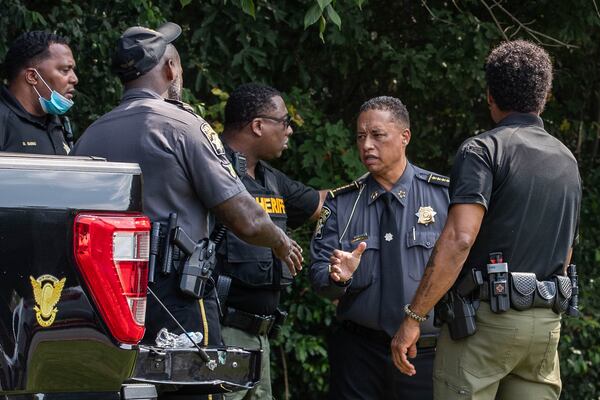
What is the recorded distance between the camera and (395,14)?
844 cm

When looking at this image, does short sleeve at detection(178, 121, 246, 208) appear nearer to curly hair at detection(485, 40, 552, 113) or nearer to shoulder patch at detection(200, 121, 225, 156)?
shoulder patch at detection(200, 121, 225, 156)

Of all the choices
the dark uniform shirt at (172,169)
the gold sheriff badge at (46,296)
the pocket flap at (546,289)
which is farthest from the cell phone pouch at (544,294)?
the gold sheriff badge at (46,296)

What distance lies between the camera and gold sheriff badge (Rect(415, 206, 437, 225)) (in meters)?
5.46

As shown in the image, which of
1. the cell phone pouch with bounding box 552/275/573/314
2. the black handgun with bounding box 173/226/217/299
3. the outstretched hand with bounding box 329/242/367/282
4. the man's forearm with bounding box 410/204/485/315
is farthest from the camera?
the outstretched hand with bounding box 329/242/367/282

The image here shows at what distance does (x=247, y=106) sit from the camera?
571 centimetres

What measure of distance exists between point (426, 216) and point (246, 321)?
3.47 feet

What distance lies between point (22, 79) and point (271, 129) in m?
1.34

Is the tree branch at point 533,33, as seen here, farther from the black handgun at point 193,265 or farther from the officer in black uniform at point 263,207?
the black handgun at point 193,265

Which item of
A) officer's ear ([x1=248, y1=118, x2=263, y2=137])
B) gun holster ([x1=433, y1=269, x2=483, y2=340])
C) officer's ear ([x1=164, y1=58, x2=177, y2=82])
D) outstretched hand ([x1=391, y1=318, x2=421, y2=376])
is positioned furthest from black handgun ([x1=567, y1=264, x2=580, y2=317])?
officer's ear ([x1=164, y1=58, x2=177, y2=82])

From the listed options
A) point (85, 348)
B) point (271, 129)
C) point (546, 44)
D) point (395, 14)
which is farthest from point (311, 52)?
point (85, 348)

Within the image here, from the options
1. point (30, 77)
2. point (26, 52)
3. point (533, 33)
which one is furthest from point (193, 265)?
point (533, 33)

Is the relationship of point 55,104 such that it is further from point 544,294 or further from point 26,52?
point 544,294

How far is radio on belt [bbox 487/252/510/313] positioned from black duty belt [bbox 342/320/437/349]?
898mm

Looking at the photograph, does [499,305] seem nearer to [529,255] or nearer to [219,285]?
[529,255]
